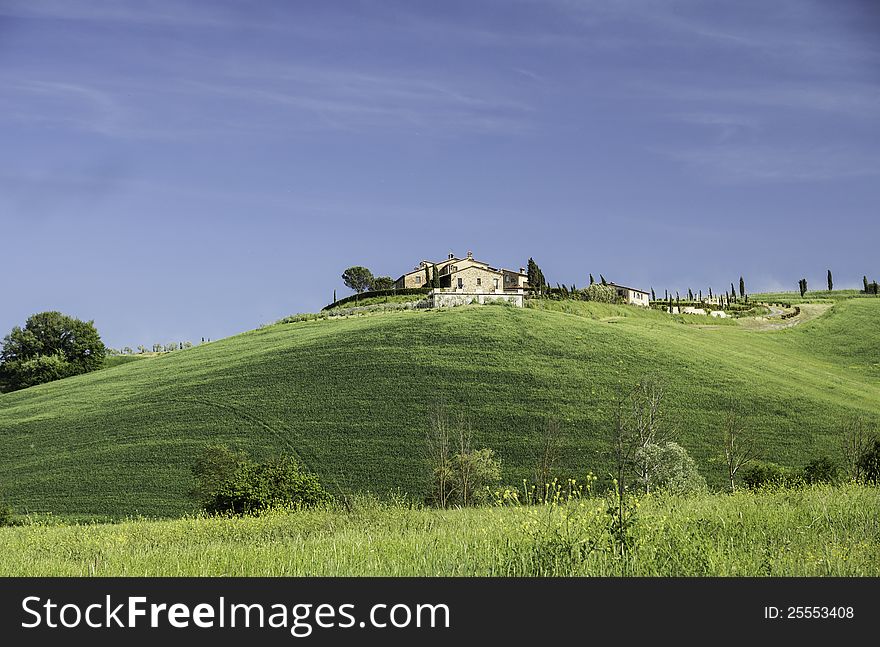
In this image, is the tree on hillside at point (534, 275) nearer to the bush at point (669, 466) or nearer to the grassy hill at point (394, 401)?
the grassy hill at point (394, 401)

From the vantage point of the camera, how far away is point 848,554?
9359 millimetres

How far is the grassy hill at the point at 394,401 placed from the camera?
5147cm

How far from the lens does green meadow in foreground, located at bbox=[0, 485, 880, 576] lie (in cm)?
907

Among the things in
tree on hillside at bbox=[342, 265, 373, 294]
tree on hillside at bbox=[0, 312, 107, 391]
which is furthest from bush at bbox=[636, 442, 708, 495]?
tree on hillside at bbox=[342, 265, 373, 294]

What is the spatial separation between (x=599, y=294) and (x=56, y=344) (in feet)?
273

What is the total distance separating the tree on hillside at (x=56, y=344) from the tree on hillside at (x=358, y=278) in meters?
59.3

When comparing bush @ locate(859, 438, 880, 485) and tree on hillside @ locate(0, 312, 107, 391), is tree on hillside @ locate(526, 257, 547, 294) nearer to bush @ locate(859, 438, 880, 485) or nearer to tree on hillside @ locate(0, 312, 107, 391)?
tree on hillside @ locate(0, 312, 107, 391)

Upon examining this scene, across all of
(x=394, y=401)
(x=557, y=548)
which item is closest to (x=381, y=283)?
(x=394, y=401)

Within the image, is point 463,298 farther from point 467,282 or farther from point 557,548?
point 557,548

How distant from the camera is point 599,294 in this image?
5113 inches

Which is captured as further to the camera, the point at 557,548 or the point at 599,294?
the point at 599,294

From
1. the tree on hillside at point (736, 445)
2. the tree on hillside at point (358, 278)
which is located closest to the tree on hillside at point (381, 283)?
the tree on hillside at point (358, 278)

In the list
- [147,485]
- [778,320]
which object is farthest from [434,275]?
[147,485]

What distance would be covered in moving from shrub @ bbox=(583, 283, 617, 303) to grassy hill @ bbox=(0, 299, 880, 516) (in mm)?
31976
